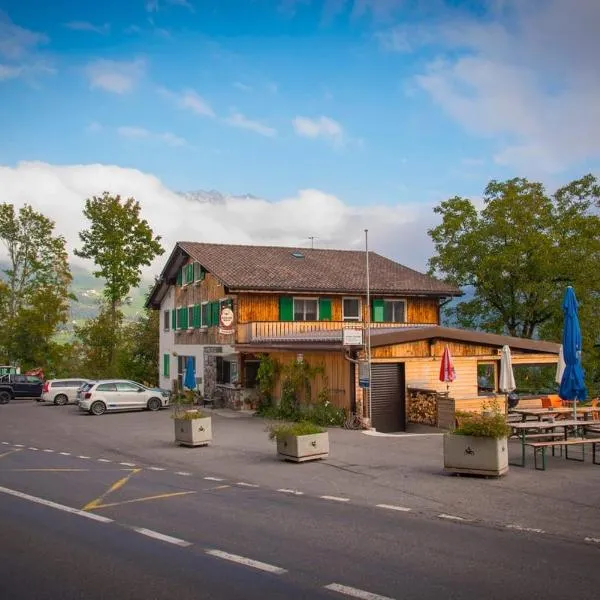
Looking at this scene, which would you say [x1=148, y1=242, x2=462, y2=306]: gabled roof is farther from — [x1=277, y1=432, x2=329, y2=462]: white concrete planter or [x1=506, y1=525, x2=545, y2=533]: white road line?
[x1=506, y1=525, x2=545, y2=533]: white road line

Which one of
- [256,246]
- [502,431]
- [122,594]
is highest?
[256,246]

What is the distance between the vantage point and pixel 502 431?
41.7 feet

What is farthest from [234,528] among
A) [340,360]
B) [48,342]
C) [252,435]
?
[48,342]

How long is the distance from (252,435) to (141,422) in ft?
23.1

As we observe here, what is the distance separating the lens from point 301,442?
15.2 metres

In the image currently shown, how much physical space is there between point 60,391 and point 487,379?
68.5ft

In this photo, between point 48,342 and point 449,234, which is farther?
point 48,342

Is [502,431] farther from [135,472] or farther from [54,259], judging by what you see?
[54,259]

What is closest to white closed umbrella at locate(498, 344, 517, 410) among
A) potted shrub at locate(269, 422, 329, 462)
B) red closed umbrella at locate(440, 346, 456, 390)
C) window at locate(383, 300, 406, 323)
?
red closed umbrella at locate(440, 346, 456, 390)

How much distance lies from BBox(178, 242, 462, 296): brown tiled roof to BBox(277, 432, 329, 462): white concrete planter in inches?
694

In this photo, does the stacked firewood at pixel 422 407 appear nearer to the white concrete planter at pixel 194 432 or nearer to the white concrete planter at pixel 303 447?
the white concrete planter at pixel 194 432

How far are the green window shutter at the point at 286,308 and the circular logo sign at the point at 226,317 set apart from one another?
3066 millimetres

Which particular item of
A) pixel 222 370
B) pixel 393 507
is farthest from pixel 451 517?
pixel 222 370

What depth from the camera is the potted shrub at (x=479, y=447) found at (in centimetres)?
1273
